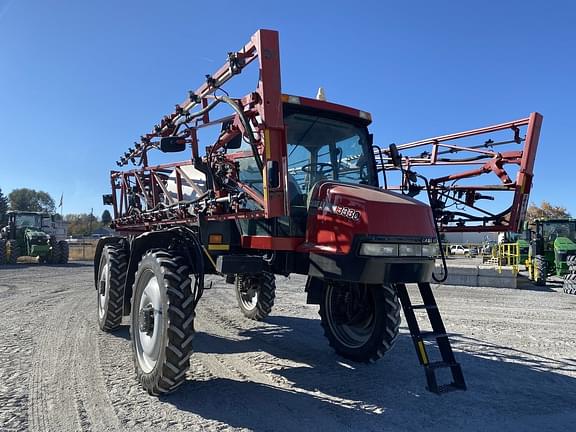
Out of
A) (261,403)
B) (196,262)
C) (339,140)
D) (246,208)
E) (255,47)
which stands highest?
(255,47)

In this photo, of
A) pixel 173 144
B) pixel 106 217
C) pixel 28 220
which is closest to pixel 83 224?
pixel 28 220

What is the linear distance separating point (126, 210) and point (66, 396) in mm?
4936

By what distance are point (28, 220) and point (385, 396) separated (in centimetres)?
2497

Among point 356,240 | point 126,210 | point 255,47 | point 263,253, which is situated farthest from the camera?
point 126,210

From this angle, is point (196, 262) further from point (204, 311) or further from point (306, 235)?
point (204, 311)

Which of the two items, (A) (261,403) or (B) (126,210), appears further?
(B) (126,210)

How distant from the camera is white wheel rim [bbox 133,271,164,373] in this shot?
4.41 meters

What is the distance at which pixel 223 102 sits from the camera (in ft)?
15.3

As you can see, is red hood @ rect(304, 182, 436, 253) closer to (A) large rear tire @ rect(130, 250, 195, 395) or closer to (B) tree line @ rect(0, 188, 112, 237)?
(A) large rear tire @ rect(130, 250, 195, 395)

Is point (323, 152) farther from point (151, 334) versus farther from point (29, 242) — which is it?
point (29, 242)

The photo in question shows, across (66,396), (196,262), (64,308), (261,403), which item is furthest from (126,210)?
(261,403)

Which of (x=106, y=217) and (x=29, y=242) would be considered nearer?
(x=106, y=217)

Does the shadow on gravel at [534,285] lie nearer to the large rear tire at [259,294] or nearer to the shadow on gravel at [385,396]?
the shadow on gravel at [385,396]

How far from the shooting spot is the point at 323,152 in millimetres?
5105
